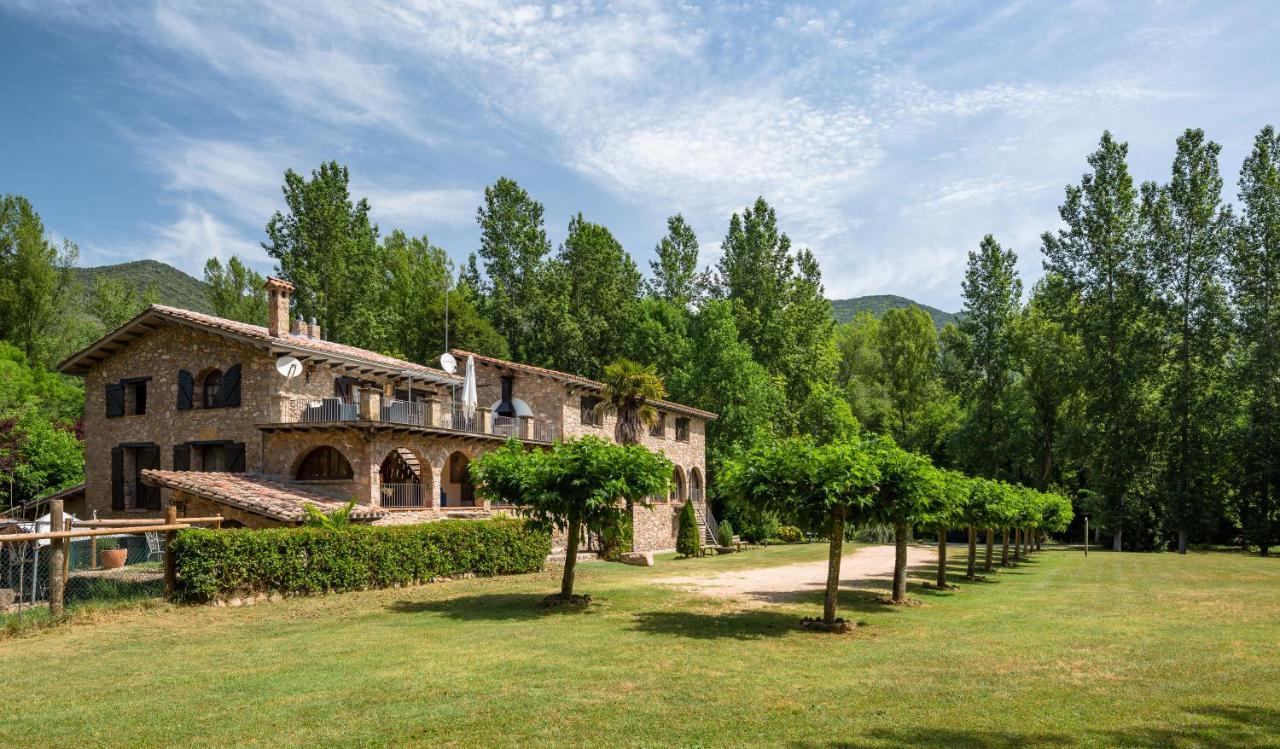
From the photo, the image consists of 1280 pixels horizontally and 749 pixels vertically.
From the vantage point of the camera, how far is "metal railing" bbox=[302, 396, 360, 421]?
91.9ft

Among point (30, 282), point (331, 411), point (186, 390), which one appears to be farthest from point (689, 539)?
point (30, 282)

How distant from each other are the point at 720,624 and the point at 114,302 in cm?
5718

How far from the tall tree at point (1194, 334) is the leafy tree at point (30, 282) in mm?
65565

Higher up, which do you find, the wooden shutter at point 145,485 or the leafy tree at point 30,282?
the leafy tree at point 30,282

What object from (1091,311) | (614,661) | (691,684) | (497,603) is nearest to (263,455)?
(497,603)

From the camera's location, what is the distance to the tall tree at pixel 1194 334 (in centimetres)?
4638

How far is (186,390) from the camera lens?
30359mm

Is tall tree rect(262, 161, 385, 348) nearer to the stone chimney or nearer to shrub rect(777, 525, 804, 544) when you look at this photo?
the stone chimney

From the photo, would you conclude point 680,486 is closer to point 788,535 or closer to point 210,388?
point 788,535

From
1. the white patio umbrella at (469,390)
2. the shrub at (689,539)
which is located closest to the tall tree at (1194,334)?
the shrub at (689,539)

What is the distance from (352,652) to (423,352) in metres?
42.6

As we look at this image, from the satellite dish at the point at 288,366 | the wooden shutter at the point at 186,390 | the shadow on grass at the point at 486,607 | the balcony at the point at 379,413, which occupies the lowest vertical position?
the shadow on grass at the point at 486,607

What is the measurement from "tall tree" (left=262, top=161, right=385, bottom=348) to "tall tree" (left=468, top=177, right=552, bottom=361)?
8.13 meters

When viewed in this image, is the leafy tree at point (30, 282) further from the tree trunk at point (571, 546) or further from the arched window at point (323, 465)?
the tree trunk at point (571, 546)
